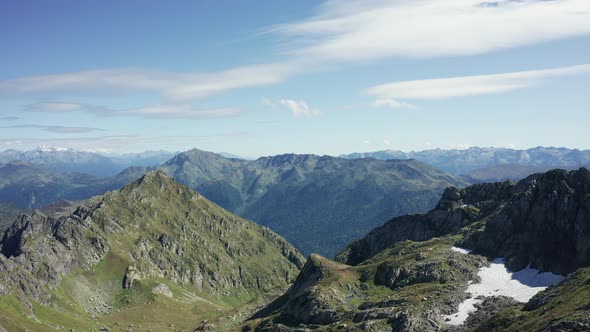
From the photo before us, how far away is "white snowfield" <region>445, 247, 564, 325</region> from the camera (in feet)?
403

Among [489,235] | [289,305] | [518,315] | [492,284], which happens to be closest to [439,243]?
[489,235]

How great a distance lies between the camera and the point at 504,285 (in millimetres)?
138000

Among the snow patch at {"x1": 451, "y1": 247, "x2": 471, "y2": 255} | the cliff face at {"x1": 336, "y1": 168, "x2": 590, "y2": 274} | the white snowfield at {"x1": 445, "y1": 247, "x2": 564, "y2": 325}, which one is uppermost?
the cliff face at {"x1": 336, "y1": 168, "x2": 590, "y2": 274}

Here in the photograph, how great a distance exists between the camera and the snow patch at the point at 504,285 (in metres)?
122

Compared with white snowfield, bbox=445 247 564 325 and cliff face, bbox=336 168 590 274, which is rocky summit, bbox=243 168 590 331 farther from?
white snowfield, bbox=445 247 564 325

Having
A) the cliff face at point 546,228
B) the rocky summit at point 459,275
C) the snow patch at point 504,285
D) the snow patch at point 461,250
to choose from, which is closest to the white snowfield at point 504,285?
the snow patch at point 504,285

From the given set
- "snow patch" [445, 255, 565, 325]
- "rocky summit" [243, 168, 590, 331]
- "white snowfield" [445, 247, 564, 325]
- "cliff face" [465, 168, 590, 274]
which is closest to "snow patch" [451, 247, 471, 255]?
"rocky summit" [243, 168, 590, 331]

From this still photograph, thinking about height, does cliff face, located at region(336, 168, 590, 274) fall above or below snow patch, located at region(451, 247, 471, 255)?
above

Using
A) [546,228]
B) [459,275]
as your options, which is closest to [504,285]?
[459,275]

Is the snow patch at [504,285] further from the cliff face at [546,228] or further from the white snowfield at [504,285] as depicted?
the cliff face at [546,228]

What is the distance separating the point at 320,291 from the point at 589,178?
10035 centimetres

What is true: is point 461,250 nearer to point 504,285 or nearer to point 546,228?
point 546,228

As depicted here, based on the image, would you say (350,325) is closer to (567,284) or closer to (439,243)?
(567,284)

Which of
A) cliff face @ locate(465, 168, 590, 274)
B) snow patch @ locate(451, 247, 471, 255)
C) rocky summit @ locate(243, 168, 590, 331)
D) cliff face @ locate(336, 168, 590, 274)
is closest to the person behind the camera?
rocky summit @ locate(243, 168, 590, 331)
